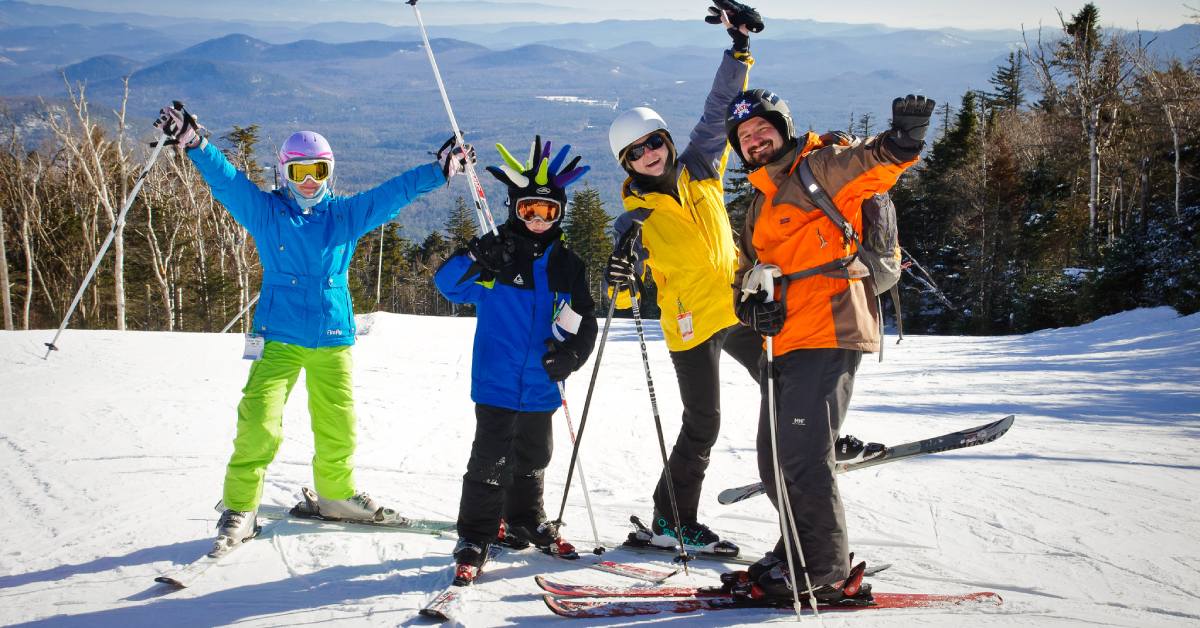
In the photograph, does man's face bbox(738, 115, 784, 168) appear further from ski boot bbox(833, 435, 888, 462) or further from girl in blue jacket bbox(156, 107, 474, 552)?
ski boot bbox(833, 435, 888, 462)

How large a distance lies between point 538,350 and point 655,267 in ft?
2.49

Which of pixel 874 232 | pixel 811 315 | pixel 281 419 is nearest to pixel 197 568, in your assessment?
pixel 281 419

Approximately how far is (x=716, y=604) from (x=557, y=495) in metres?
1.98

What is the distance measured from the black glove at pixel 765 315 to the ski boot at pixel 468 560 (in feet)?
5.68

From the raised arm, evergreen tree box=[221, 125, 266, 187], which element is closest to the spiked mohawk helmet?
the raised arm

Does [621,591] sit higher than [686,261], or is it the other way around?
[686,261]

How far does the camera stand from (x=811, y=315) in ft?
10.3

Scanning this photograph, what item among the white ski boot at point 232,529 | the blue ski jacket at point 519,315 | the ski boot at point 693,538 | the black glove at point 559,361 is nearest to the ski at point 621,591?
the ski boot at point 693,538

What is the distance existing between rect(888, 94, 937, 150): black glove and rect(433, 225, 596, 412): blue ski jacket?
1633 millimetres

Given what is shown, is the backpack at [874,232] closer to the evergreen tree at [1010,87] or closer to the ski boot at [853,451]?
the ski boot at [853,451]

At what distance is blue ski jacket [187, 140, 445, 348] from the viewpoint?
3996mm

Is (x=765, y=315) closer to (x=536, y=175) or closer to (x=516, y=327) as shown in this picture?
(x=516, y=327)

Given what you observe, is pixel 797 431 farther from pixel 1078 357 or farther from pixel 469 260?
pixel 1078 357

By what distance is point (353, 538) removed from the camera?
411 cm
